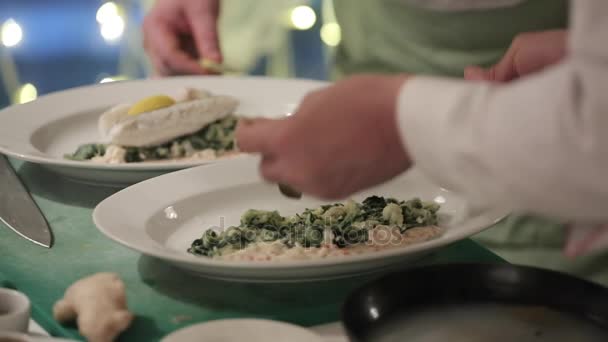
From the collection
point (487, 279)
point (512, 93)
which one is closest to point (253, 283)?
point (487, 279)

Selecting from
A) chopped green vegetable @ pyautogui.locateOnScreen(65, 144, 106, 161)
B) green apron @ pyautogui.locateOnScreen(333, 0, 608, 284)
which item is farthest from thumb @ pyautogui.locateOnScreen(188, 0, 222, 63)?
chopped green vegetable @ pyautogui.locateOnScreen(65, 144, 106, 161)

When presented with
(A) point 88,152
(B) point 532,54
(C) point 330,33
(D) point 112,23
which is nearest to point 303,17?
(C) point 330,33

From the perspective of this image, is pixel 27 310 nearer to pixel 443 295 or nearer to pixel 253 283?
pixel 253 283

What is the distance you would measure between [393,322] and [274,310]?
0.61ft

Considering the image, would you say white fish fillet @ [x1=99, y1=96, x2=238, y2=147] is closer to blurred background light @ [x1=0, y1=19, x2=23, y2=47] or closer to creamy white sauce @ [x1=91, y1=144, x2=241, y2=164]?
creamy white sauce @ [x1=91, y1=144, x2=241, y2=164]

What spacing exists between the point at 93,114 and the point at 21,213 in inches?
20.2

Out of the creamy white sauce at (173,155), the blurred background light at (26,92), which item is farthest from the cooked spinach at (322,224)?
the blurred background light at (26,92)

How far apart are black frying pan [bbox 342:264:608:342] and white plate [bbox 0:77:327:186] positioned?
581 mm

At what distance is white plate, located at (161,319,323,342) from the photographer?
2.57 feet

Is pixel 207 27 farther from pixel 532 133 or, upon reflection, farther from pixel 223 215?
pixel 532 133

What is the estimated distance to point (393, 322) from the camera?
0.81 meters

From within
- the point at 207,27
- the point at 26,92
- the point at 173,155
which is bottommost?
the point at 26,92

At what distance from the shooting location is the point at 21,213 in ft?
4.05

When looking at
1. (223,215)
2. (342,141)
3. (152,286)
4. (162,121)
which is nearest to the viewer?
(342,141)
